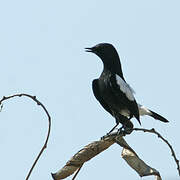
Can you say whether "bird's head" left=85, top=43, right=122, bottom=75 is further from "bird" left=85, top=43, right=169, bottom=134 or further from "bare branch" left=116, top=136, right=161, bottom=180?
"bare branch" left=116, top=136, right=161, bottom=180

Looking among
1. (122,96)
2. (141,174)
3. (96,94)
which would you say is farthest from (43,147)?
(96,94)

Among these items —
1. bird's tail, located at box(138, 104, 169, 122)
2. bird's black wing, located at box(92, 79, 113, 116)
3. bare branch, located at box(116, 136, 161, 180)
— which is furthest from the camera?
bird's black wing, located at box(92, 79, 113, 116)

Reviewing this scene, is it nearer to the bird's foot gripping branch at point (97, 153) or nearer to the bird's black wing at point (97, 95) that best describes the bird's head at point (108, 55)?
the bird's black wing at point (97, 95)

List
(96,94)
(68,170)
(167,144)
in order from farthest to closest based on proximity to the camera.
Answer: (96,94) < (68,170) < (167,144)

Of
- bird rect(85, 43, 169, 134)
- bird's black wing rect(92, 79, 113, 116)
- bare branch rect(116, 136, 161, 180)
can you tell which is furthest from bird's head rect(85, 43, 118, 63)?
bare branch rect(116, 136, 161, 180)

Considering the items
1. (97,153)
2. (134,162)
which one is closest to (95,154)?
(97,153)

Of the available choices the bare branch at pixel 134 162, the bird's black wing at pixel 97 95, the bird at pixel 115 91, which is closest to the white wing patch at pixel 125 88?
the bird at pixel 115 91

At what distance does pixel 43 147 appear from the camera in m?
2.99

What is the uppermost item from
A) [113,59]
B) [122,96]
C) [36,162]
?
[113,59]

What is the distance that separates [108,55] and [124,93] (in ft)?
1.88

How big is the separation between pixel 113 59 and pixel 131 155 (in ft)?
15.2

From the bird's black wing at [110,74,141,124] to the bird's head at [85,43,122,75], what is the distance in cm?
18

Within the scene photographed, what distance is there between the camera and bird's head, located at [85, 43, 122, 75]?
7.57 meters

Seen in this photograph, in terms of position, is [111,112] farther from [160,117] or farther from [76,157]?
[76,157]
